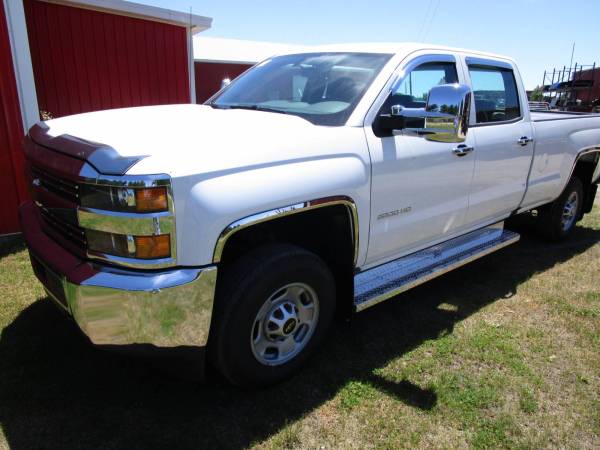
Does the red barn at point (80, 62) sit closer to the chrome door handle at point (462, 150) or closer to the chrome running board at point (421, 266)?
the chrome running board at point (421, 266)

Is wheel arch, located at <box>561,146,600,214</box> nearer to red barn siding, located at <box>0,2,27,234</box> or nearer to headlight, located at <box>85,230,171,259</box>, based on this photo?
headlight, located at <box>85,230,171,259</box>

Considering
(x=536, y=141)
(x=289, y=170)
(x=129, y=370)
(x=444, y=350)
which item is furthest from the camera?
(x=536, y=141)

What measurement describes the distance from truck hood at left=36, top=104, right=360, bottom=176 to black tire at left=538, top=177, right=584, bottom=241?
3825 mm

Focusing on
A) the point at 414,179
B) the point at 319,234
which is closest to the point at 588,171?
the point at 414,179

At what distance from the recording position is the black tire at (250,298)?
2445 mm

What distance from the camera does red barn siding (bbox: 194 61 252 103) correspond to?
1998 cm

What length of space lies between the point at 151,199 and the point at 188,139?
0.41 m

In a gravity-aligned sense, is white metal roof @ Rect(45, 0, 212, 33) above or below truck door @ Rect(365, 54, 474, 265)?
above

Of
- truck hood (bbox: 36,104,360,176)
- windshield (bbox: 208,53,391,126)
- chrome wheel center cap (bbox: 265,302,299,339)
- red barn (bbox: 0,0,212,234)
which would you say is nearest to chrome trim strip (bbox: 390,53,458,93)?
windshield (bbox: 208,53,391,126)

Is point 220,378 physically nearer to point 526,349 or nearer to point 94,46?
point 526,349

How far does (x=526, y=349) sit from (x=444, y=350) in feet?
2.01

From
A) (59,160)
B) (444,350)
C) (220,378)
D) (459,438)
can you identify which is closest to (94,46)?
(59,160)

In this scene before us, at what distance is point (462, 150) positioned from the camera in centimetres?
356

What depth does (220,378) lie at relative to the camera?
9.83 ft
